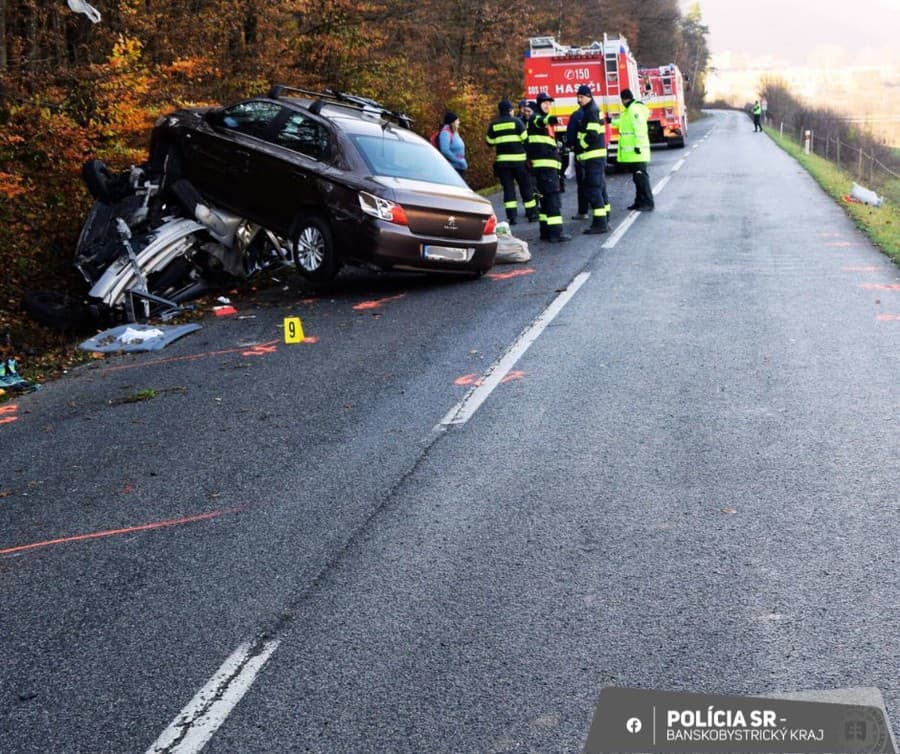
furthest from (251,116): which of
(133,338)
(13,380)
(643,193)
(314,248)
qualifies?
(643,193)

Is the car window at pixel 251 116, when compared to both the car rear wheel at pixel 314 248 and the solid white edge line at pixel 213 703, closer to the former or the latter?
the car rear wheel at pixel 314 248

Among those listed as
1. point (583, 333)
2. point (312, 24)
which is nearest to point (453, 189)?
point (583, 333)

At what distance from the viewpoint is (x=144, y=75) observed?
13.8 m

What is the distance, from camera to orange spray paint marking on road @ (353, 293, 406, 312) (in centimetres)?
1089

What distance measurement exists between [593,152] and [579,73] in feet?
41.7

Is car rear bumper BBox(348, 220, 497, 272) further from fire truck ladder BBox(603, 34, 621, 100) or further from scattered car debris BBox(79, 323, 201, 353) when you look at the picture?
fire truck ladder BBox(603, 34, 621, 100)

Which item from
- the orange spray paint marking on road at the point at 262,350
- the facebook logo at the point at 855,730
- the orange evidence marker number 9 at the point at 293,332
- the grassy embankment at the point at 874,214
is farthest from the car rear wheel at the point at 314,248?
the facebook logo at the point at 855,730

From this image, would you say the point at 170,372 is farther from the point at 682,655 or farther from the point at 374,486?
the point at 682,655

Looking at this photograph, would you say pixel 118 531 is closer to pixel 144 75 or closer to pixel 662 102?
pixel 144 75

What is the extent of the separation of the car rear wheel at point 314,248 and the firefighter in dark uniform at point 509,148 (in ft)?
17.4

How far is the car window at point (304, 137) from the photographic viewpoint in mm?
11680

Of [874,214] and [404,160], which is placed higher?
[404,160]

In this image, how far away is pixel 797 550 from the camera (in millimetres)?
4445

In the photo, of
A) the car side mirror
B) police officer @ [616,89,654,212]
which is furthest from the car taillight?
police officer @ [616,89,654,212]
